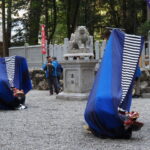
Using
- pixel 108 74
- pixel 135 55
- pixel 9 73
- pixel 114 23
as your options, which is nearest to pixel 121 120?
pixel 108 74

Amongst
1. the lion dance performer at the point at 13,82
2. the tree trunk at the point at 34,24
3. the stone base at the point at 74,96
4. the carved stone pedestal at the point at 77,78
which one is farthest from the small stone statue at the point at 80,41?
the tree trunk at the point at 34,24

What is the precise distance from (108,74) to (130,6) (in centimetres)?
2463

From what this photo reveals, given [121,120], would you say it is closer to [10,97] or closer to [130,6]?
[10,97]

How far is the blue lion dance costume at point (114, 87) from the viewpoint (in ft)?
22.3

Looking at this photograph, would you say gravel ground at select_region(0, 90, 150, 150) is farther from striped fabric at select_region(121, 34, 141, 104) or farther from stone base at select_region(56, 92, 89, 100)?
stone base at select_region(56, 92, 89, 100)

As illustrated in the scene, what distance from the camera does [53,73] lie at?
55.3ft

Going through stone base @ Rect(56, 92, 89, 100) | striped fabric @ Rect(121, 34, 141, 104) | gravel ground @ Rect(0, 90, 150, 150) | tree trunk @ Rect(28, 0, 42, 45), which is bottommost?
stone base @ Rect(56, 92, 89, 100)

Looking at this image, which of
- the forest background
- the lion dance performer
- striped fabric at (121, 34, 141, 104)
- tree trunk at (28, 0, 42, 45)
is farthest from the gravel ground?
tree trunk at (28, 0, 42, 45)

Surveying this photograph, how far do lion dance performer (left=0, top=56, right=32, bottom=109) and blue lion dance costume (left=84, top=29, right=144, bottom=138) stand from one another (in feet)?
16.1

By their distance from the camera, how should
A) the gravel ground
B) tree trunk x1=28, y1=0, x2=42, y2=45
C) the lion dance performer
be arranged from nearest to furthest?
1. the gravel ground
2. the lion dance performer
3. tree trunk x1=28, y1=0, x2=42, y2=45

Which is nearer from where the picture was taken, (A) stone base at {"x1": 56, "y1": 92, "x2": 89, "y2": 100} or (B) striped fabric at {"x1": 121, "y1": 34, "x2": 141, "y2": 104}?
(B) striped fabric at {"x1": 121, "y1": 34, "x2": 141, "y2": 104}

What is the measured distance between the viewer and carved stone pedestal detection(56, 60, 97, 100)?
571 inches

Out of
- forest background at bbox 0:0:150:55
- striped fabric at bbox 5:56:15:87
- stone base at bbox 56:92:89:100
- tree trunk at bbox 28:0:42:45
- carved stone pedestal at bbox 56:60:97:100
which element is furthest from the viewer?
tree trunk at bbox 28:0:42:45

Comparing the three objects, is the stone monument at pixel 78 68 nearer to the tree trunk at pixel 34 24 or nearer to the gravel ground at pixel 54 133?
the gravel ground at pixel 54 133
